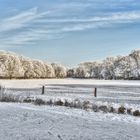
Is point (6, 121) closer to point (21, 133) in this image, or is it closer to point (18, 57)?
point (21, 133)

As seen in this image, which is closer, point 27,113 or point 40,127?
point 40,127

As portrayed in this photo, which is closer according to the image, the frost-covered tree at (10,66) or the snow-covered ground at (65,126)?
the snow-covered ground at (65,126)

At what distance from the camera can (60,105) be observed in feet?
84.9

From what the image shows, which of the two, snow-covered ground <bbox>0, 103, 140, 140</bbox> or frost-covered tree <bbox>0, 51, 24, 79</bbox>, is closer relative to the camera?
snow-covered ground <bbox>0, 103, 140, 140</bbox>

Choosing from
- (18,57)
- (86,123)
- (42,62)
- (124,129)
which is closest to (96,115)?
(86,123)

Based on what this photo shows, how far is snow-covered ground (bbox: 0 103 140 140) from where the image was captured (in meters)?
13.7

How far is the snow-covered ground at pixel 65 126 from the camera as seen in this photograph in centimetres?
1367

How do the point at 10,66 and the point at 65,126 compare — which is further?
the point at 10,66

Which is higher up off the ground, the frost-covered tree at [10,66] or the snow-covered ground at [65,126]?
the frost-covered tree at [10,66]

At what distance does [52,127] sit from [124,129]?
110 inches

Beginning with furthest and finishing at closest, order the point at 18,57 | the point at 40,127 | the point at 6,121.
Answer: the point at 18,57 → the point at 6,121 → the point at 40,127

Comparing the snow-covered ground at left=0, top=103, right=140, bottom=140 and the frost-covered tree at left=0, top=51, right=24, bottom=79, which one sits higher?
the frost-covered tree at left=0, top=51, right=24, bottom=79

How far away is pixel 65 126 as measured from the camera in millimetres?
15930

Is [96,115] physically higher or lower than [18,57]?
lower
